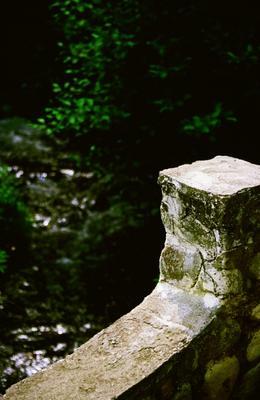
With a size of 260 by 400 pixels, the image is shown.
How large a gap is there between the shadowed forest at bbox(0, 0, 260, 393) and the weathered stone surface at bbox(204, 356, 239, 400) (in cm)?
187

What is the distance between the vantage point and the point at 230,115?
4.14 metres

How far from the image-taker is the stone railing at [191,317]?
83.4 inches

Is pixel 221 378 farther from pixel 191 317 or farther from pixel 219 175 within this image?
pixel 219 175

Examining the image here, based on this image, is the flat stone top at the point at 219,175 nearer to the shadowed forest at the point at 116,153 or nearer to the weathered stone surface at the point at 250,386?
the weathered stone surface at the point at 250,386

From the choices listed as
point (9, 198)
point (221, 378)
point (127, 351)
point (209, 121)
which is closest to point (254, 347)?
point (221, 378)

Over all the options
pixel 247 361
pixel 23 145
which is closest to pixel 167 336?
pixel 247 361

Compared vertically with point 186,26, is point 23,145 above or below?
below

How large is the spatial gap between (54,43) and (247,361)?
7199mm

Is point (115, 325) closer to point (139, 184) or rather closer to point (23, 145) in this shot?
point (139, 184)

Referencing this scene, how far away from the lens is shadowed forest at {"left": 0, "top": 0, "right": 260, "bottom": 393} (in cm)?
429

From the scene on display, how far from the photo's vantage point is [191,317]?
7.59ft

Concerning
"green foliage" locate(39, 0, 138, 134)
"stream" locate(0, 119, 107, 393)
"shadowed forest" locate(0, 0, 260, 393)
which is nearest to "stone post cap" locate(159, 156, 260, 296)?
"shadowed forest" locate(0, 0, 260, 393)

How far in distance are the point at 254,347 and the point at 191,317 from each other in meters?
0.48

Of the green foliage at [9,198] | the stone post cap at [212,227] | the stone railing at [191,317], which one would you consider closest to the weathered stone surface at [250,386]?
the stone railing at [191,317]
